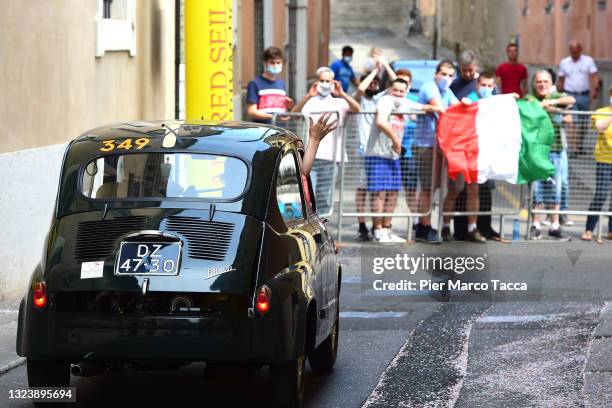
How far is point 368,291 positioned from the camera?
1393cm

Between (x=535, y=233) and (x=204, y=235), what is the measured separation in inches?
384

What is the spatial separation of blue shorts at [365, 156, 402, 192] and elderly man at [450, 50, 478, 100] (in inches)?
47.2

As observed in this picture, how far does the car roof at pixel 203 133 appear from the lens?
29.4 ft

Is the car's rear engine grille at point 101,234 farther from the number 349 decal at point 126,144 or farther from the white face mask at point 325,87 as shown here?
the white face mask at point 325,87

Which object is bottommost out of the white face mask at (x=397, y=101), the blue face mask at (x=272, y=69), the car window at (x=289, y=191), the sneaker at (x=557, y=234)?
the sneaker at (x=557, y=234)

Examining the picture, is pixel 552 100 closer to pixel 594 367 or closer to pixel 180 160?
pixel 594 367

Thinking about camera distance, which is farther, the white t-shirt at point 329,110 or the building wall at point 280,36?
the building wall at point 280,36

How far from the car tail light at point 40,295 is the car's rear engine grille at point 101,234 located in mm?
250

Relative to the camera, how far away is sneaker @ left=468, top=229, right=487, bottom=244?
16984 millimetres

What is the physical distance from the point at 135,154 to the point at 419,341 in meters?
3.33

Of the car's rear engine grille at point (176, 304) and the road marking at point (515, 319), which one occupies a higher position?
the car's rear engine grille at point (176, 304)

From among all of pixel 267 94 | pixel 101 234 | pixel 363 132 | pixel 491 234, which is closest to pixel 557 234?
pixel 491 234

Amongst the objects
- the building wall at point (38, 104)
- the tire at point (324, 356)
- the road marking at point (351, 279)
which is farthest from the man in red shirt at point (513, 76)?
the tire at point (324, 356)

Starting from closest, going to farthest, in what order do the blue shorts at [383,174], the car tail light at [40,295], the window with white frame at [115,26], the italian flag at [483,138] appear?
the car tail light at [40,295], the window with white frame at [115,26], the italian flag at [483,138], the blue shorts at [383,174]
